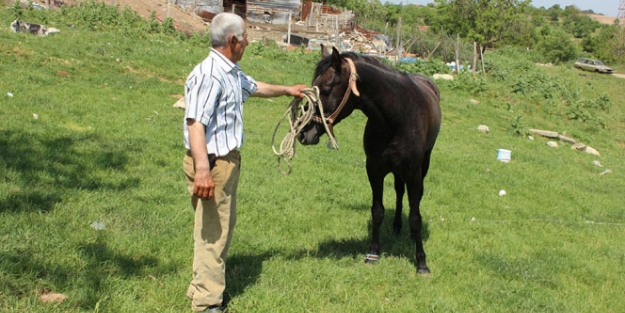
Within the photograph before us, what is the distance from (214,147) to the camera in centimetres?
352

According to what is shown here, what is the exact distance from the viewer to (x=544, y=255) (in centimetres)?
581

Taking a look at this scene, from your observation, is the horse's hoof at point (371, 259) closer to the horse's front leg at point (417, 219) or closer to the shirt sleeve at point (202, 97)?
the horse's front leg at point (417, 219)

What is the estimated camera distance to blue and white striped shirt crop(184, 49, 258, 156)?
3338 millimetres

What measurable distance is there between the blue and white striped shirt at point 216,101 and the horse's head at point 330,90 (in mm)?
730

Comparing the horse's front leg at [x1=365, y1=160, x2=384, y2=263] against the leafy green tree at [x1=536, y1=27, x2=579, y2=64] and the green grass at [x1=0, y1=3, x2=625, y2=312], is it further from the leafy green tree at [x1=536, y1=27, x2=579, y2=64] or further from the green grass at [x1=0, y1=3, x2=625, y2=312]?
the leafy green tree at [x1=536, y1=27, x2=579, y2=64]

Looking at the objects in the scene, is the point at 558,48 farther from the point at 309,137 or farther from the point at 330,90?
the point at 309,137

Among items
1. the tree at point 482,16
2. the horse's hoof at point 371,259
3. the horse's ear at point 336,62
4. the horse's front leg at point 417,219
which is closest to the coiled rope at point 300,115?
the horse's ear at point 336,62

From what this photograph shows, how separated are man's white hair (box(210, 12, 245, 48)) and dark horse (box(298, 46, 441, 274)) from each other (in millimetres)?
793

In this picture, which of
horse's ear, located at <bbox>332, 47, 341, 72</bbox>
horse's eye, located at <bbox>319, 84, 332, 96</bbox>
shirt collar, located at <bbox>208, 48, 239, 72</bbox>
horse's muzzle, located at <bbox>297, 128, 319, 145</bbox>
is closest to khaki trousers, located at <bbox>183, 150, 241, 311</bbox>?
shirt collar, located at <bbox>208, 48, 239, 72</bbox>

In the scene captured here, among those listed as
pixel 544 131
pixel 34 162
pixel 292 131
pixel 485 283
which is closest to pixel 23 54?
pixel 34 162

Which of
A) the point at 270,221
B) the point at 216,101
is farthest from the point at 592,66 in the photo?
the point at 216,101

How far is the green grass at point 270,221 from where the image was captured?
13.4ft

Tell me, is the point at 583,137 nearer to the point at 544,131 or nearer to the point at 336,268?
the point at 544,131

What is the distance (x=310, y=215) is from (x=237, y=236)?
48.8 inches
